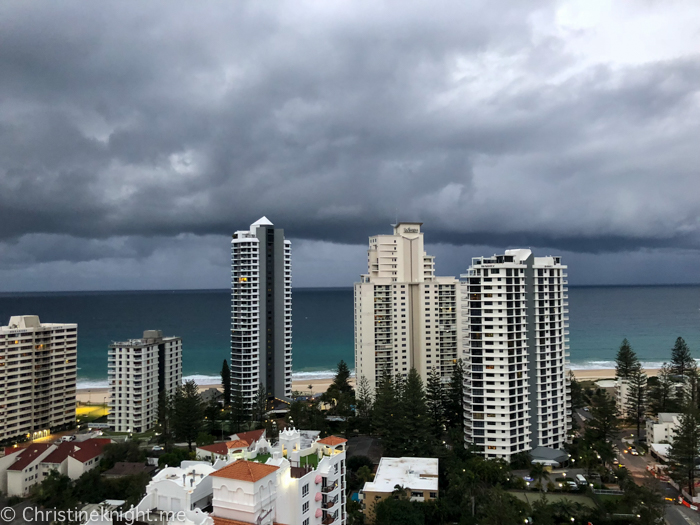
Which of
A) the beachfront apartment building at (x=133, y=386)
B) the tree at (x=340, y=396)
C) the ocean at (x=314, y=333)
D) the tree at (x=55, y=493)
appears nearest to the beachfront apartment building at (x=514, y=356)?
the tree at (x=340, y=396)

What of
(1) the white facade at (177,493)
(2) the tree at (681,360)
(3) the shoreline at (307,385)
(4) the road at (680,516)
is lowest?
(3) the shoreline at (307,385)

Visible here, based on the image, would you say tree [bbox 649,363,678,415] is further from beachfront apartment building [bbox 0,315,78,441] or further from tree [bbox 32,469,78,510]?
beachfront apartment building [bbox 0,315,78,441]

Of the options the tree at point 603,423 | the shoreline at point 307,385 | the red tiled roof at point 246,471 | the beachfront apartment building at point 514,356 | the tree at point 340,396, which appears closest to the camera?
the red tiled roof at point 246,471

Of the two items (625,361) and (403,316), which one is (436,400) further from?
(625,361)

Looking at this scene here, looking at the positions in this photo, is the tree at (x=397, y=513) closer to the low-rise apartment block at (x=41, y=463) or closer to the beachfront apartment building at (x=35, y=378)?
the low-rise apartment block at (x=41, y=463)

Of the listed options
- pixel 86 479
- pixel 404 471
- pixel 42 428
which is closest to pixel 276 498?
pixel 404 471
